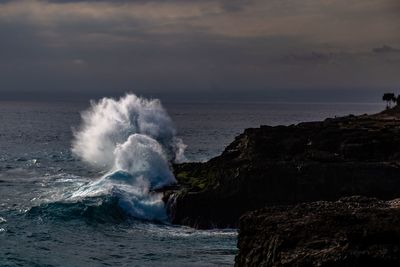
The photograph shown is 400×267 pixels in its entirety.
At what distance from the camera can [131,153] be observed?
139ft

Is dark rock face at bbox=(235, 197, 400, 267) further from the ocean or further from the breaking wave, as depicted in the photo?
the breaking wave

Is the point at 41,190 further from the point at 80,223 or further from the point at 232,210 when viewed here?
the point at 232,210

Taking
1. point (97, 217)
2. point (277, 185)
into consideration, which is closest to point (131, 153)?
point (97, 217)

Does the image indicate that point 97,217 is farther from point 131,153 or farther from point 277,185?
point 131,153

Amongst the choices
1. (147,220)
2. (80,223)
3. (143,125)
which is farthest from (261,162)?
(143,125)

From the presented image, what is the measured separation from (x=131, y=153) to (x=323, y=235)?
32265 mm

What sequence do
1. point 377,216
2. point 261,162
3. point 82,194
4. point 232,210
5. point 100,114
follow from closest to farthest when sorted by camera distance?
point 377,216
point 232,210
point 261,162
point 82,194
point 100,114

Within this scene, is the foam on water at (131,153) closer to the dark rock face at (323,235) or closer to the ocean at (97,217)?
the ocean at (97,217)

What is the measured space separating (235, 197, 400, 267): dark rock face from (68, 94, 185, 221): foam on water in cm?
1731

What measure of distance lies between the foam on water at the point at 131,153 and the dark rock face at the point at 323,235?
17.3 m

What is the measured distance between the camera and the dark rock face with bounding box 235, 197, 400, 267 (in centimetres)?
998

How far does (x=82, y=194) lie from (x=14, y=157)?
87.0ft

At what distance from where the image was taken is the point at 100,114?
66.8 meters

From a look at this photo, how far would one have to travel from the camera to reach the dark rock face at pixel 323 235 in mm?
9984
